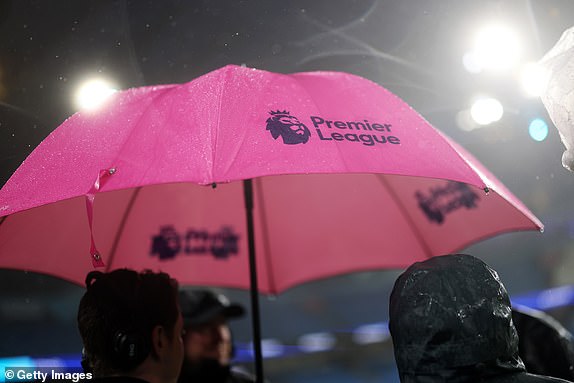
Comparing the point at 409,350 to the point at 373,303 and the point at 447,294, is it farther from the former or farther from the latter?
the point at 373,303

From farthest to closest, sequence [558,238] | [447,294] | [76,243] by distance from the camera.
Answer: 1. [558,238]
2. [76,243]
3. [447,294]

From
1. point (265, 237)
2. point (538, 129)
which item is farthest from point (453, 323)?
point (538, 129)

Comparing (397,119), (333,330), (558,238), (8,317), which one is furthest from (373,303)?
(397,119)

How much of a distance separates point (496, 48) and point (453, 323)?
2851mm

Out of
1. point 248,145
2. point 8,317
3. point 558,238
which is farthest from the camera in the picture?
point 558,238

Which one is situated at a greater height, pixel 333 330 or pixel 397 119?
pixel 333 330

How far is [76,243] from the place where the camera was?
111 inches

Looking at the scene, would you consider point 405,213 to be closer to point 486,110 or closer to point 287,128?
point 287,128

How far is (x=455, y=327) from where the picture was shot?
1671mm

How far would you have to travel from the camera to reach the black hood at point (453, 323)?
5.45ft

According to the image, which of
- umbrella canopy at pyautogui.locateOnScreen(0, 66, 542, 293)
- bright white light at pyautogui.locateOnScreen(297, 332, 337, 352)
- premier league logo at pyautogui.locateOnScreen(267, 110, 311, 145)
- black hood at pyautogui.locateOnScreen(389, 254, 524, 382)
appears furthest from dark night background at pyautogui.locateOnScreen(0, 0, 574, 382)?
bright white light at pyautogui.locateOnScreen(297, 332, 337, 352)

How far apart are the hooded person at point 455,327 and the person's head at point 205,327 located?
210 cm

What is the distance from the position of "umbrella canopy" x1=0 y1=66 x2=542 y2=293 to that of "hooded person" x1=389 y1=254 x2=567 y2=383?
0.32 meters

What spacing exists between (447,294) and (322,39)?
209 cm
